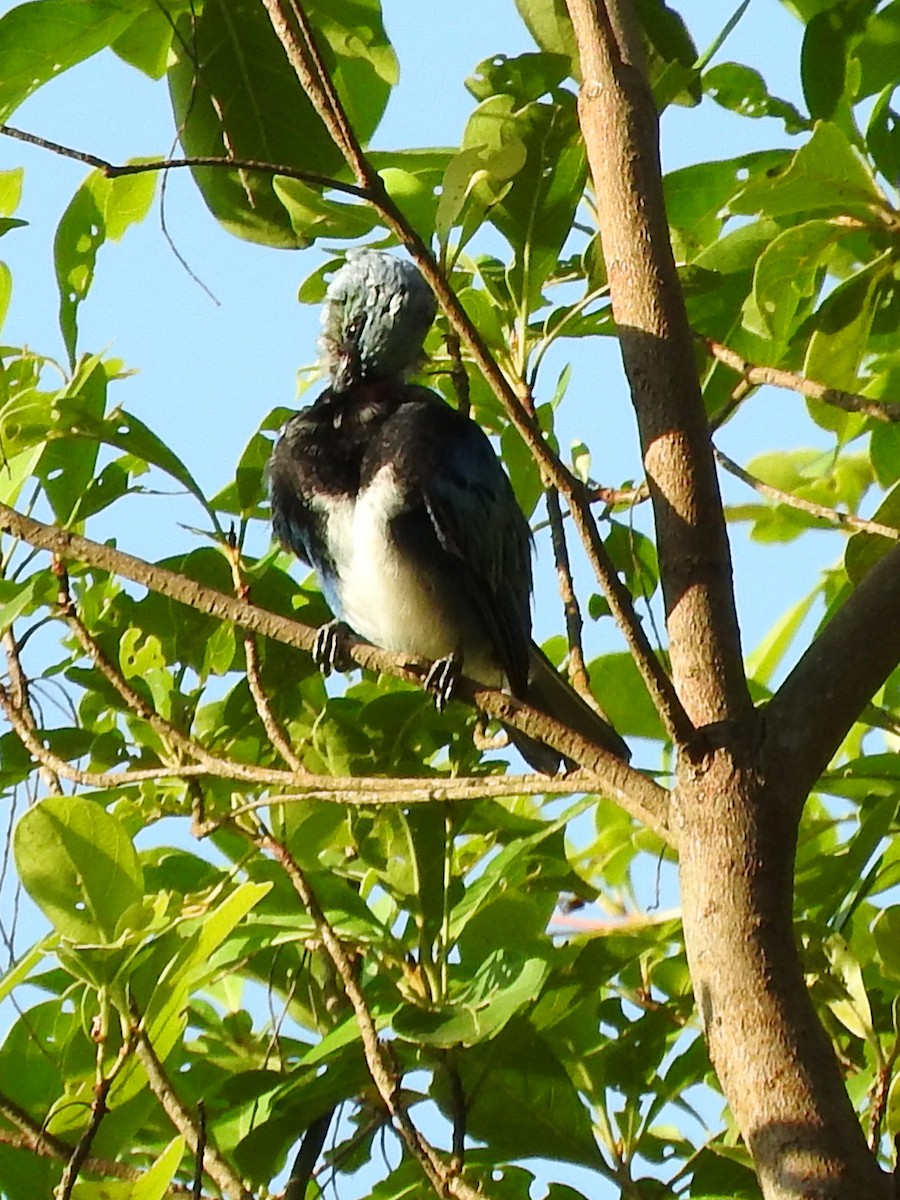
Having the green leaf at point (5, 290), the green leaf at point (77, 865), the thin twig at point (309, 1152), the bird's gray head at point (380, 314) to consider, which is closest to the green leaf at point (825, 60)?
the bird's gray head at point (380, 314)

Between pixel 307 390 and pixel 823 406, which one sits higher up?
pixel 307 390

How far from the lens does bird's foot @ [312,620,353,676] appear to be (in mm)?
1843

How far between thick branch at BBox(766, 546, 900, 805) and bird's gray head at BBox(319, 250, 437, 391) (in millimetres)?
1300

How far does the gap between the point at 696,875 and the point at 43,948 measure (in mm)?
587

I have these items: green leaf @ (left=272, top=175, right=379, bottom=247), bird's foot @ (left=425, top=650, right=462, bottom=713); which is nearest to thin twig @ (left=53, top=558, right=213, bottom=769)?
bird's foot @ (left=425, top=650, right=462, bottom=713)

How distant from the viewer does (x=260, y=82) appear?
204cm

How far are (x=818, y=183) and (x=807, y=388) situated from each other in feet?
0.71

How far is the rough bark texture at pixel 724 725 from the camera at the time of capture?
117cm

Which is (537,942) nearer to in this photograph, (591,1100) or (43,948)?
(591,1100)

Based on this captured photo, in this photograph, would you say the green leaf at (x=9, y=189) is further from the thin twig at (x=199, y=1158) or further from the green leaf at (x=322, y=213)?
the thin twig at (x=199, y=1158)

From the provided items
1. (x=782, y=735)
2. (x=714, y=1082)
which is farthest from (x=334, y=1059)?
(x=782, y=735)

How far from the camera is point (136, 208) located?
2029mm

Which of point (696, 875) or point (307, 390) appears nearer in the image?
point (696, 875)

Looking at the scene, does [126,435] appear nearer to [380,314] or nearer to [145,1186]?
[380,314]
